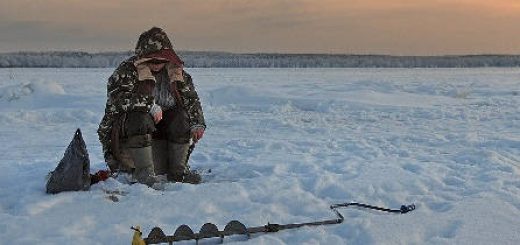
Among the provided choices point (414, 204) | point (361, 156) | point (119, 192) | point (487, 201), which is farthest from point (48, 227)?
point (361, 156)

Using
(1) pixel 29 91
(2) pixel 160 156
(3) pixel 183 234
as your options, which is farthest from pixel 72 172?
(1) pixel 29 91

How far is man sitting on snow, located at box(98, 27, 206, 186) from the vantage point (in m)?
5.11

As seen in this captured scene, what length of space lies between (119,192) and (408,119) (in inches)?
317

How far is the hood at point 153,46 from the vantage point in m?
5.12

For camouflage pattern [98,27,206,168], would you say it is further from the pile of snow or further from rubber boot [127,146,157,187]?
the pile of snow

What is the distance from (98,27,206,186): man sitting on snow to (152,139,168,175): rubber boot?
2cm

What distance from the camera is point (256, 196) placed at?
16.0 ft

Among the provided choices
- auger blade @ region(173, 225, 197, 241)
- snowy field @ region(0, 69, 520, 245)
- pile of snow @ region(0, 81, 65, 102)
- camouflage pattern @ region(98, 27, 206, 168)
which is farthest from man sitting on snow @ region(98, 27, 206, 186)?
pile of snow @ region(0, 81, 65, 102)

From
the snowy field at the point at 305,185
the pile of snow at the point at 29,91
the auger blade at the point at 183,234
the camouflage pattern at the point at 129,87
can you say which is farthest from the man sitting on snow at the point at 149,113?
the pile of snow at the point at 29,91

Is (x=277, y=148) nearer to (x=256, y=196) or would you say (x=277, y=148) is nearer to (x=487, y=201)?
(x=256, y=196)

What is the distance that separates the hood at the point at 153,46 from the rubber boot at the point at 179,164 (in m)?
0.80

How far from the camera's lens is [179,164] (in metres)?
5.57

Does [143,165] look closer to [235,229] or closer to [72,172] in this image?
[72,172]

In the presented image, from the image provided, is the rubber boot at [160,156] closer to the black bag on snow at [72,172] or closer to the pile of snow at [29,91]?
the black bag on snow at [72,172]
